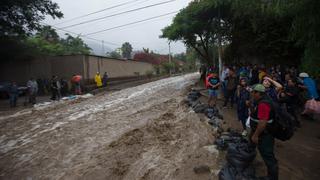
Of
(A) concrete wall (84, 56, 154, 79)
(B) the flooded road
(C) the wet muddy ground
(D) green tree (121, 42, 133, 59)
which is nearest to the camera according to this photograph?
(C) the wet muddy ground

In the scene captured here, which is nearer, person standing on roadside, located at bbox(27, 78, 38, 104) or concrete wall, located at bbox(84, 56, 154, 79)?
person standing on roadside, located at bbox(27, 78, 38, 104)

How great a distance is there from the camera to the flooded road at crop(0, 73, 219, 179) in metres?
7.89

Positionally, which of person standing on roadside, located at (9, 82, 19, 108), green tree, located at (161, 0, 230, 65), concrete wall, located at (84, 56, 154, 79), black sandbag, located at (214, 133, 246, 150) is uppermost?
green tree, located at (161, 0, 230, 65)

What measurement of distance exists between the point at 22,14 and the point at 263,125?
79.1 ft


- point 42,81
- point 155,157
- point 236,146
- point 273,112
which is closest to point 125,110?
point 155,157

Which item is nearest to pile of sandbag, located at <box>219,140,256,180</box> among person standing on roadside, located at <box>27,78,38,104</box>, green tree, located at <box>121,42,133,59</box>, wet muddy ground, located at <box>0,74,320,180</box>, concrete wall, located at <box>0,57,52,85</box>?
wet muddy ground, located at <box>0,74,320,180</box>

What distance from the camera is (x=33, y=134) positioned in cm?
1193

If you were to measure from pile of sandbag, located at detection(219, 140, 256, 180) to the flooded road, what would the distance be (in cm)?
100

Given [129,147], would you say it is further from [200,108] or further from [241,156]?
[200,108]

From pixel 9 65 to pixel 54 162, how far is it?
80.6 feet

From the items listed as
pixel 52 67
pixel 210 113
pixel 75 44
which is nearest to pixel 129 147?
pixel 210 113

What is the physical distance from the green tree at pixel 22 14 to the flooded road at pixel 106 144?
1158 centimetres

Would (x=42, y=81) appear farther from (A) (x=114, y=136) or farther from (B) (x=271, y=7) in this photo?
(B) (x=271, y=7)

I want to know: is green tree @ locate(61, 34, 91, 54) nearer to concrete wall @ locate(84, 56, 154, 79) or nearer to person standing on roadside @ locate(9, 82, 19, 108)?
concrete wall @ locate(84, 56, 154, 79)
